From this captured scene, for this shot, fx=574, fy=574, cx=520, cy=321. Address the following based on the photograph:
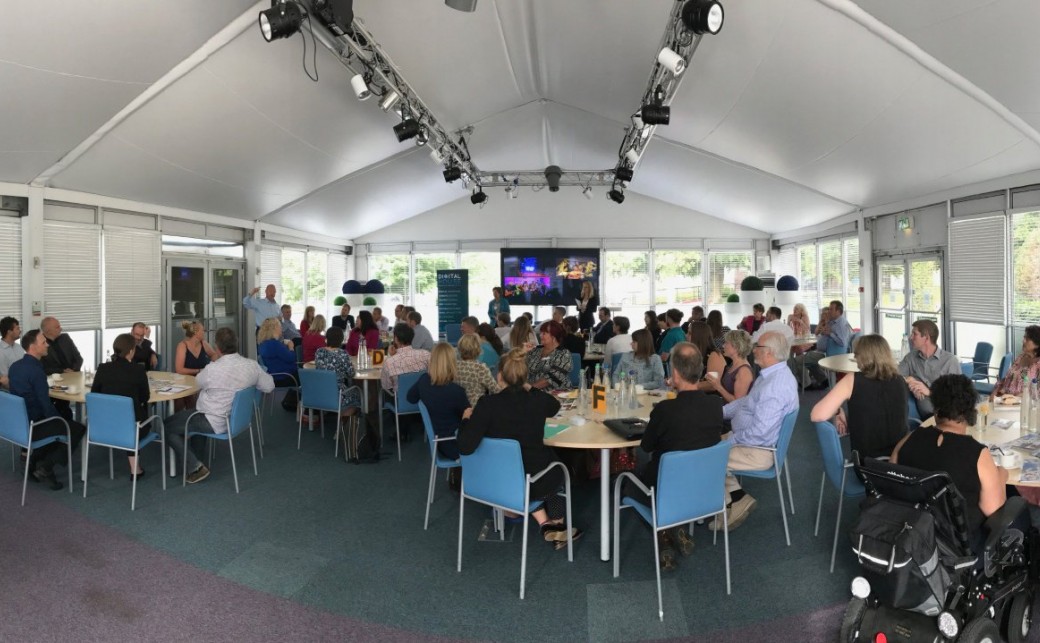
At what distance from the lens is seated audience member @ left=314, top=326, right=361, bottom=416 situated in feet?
18.3

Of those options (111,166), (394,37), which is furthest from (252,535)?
(111,166)

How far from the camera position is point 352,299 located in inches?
532

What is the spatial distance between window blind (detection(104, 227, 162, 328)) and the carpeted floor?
416 cm

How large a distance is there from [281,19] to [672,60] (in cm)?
332

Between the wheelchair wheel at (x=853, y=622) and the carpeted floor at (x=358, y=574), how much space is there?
0.25m

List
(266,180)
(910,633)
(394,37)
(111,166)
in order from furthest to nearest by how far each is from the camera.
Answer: (266,180)
(111,166)
(394,37)
(910,633)

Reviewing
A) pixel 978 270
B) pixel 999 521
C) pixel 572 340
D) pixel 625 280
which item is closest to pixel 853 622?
pixel 999 521

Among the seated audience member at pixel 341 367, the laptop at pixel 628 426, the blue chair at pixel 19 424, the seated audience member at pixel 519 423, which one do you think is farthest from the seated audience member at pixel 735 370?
the blue chair at pixel 19 424

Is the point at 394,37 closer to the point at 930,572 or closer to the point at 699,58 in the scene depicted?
the point at 699,58

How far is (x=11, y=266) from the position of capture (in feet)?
22.0

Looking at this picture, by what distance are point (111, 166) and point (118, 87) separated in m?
1.95

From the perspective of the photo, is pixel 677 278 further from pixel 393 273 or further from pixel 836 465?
pixel 836 465

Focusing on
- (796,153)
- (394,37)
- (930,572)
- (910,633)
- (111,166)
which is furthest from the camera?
(796,153)

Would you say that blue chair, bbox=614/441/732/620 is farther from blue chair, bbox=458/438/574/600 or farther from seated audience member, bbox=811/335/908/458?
seated audience member, bbox=811/335/908/458
